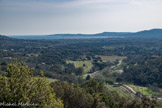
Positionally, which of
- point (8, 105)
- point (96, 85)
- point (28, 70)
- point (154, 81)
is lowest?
point (154, 81)

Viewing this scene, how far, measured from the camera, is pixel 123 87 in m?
69.7

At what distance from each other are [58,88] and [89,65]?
87.6 m

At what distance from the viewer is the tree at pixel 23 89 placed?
11.5 meters

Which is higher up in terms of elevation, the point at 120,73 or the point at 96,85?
the point at 96,85

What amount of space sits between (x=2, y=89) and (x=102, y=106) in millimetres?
13319

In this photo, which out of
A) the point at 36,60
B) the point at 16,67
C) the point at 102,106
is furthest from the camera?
the point at 36,60

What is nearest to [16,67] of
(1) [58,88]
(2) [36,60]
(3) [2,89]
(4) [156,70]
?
(3) [2,89]

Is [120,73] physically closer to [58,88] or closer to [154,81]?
[154,81]

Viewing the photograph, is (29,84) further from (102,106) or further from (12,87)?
(102,106)

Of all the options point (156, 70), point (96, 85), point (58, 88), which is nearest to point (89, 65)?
point (156, 70)

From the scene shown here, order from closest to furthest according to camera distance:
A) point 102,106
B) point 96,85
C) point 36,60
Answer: point 102,106, point 96,85, point 36,60

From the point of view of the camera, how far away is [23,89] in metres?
→ 11.9

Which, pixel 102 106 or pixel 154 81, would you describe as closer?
pixel 102 106

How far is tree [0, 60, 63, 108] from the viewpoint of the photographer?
11.5 m
